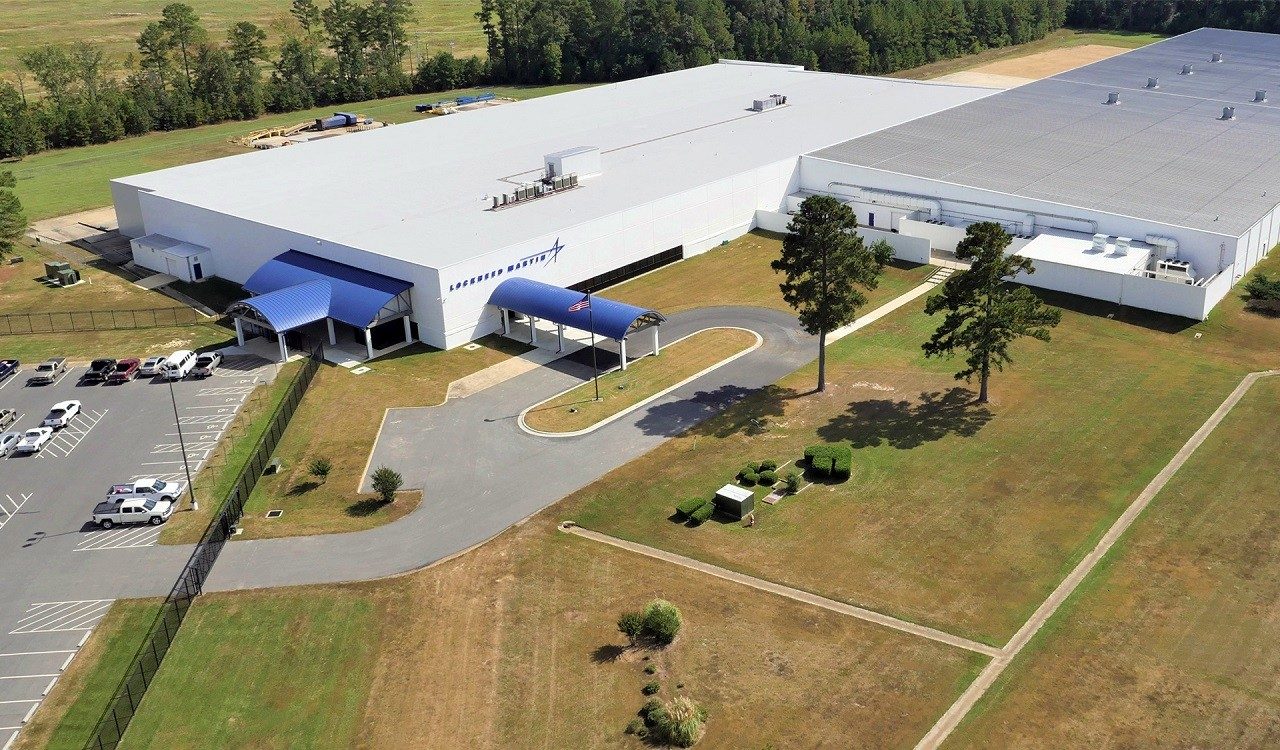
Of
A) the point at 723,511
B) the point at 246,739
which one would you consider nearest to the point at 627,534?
the point at 723,511

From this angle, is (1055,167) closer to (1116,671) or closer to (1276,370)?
(1276,370)

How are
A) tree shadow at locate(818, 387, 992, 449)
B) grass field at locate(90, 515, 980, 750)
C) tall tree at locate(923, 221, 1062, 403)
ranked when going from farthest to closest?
tall tree at locate(923, 221, 1062, 403) → tree shadow at locate(818, 387, 992, 449) → grass field at locate(90, 515, 980, 750)

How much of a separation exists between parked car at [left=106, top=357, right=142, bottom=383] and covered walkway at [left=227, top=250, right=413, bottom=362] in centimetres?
721

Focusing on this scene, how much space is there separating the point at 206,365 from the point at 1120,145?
83.0 m

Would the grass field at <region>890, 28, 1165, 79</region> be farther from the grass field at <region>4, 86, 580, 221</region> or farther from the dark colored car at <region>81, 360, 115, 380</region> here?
the dark colored car at <region>81, 360, 115, 380</region>

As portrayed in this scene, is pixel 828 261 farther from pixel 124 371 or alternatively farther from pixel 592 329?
pixel 124 371

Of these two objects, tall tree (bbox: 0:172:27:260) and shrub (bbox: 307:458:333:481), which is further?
tall tree (bbox: 0:172:27:260)

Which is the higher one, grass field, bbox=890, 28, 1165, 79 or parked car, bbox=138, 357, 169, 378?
grass field, bbox=890, 28, 1165, 79

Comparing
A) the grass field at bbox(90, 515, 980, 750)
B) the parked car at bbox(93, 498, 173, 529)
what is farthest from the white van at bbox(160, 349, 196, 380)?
the grass field at bbox(90, 515, 980, 750)

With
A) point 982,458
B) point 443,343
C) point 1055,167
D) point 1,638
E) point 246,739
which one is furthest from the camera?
point 1055,167

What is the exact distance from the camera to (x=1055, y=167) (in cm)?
9662

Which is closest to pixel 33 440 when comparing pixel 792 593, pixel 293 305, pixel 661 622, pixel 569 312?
pixel 293 305

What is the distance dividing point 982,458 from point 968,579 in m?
12.0

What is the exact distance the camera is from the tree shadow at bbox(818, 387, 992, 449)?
204 feet
